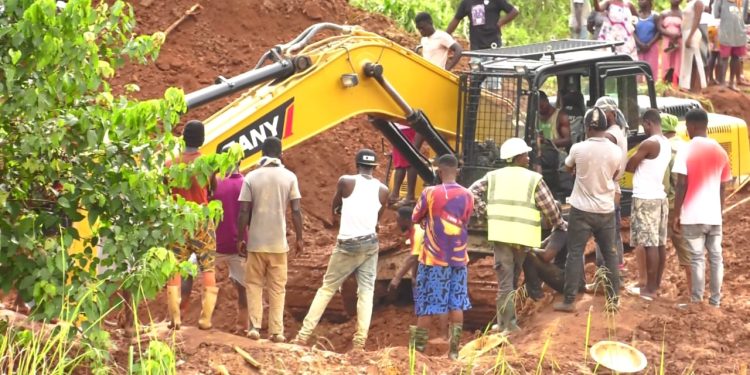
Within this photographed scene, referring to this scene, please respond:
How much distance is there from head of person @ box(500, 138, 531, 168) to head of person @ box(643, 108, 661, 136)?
1.41 m

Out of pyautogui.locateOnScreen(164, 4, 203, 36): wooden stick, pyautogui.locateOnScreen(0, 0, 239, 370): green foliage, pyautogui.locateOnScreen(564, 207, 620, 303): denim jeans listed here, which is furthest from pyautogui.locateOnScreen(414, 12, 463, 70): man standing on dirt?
pyautogui.locateOnScreen(0, 0, 239, 370): green foliage

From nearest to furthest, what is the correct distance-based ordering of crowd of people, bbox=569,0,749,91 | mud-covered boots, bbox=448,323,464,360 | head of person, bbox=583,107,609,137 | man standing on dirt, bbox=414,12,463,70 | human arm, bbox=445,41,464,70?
mud-covered boots, bbox=448,323,464,360
head of person, bbox=583,107,609,137
human arm, bbox=445,41,464,70
man standing on dirt, bbox=414,12,463,70
crowd of people, bbox=569,0,749,91

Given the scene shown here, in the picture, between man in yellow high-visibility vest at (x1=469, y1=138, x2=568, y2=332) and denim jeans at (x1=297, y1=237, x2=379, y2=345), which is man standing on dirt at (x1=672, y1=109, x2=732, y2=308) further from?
denim jeans at (x1=297, y1=237, x2=379, y2=345)

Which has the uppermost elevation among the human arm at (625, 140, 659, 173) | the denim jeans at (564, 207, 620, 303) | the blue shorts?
the human arm at (625, 140, 659, 173)

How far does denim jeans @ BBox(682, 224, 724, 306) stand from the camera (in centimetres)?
1209

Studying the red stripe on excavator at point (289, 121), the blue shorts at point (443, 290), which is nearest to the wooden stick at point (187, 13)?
the red stripe on excavator at point (289, 121)

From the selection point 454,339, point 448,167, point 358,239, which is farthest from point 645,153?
point 358,239

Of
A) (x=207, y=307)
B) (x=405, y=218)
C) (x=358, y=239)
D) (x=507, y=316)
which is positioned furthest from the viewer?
(x=405, y=218)

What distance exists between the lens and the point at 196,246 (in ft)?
34.7

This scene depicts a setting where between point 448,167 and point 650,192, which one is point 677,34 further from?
point 448,167

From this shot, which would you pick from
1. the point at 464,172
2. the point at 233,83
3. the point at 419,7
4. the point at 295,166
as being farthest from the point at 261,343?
the point at 419,7

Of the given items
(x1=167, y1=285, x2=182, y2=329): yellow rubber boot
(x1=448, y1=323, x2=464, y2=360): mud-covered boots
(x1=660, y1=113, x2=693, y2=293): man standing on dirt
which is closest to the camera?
(x1=167, y1=285, x2=182, y2=329): yellow rubber boot

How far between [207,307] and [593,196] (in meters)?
3.34

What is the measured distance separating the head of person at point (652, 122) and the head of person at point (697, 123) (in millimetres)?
266
